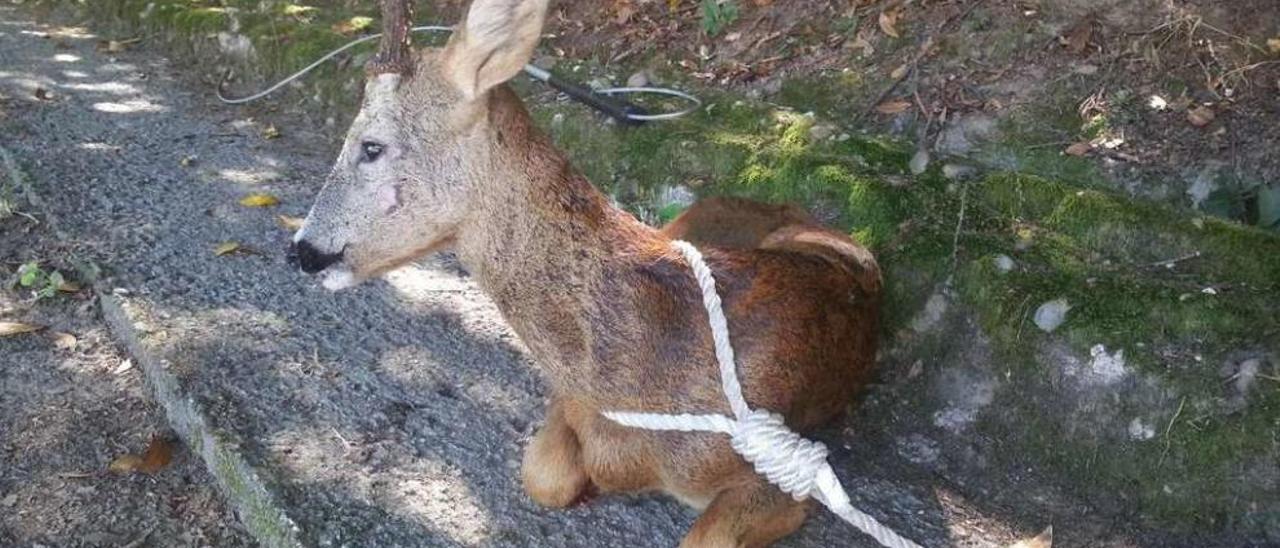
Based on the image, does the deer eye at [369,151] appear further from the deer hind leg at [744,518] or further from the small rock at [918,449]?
the small rock at [918,449]

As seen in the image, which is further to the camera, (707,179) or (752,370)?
(707,179)

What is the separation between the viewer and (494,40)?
2.33 metres

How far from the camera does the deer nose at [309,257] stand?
2562mm

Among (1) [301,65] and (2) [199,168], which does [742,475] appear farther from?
(1) [301,65]

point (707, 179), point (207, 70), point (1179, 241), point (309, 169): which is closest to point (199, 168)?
point (309, 169)

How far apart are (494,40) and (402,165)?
0.38 meters

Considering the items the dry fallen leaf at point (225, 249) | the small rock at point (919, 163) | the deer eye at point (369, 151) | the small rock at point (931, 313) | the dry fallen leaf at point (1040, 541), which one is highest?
the deer eye at point (369, 151)

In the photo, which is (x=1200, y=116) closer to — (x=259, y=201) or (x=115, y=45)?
(x=259, y=201)

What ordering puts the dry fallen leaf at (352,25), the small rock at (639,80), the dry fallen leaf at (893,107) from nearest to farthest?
1. the dry fallen leaf at (893,107)
2. the small rock at (639,80)
3. the dry fallen leaf at (352,25)

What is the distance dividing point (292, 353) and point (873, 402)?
180 centimetres

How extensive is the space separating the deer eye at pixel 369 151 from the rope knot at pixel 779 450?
39.8 inches

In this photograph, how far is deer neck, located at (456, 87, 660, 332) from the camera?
2480 millimetres

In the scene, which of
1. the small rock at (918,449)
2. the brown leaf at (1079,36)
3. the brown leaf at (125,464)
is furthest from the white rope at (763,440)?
the brown leaf at (1079,36)

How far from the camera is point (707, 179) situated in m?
4.10
